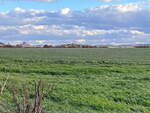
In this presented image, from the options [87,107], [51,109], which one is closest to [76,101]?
[87,107]

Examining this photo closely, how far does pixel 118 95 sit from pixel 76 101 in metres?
2.37

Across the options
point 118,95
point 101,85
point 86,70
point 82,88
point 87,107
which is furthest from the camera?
point 86,70

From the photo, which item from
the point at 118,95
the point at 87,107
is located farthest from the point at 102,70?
the point at 87,107

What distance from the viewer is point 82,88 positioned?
16.9 metres

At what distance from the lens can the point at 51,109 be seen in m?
12.5

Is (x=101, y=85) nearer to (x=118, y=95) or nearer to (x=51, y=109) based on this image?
(x=118, y=95)

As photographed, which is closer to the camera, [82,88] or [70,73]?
[82,88]

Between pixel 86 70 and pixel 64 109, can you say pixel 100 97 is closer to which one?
pixel 64 109

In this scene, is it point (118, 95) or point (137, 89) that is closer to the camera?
point (118, 95)

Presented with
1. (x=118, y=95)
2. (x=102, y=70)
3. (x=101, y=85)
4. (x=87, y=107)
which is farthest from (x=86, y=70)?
(x=87, y=107)

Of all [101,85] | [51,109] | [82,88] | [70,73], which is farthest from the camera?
[70,73]

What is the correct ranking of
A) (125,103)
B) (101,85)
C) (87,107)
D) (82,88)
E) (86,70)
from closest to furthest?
(87,107) → (125,103) → (82,88) → (101,85) → (86,70)

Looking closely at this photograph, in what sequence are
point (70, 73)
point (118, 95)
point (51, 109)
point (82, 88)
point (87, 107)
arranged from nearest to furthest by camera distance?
point (51, 109), point (87, 107), point (118, 95), point (82, 88), point (70, 73)

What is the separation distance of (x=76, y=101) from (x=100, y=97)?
1.42 m
